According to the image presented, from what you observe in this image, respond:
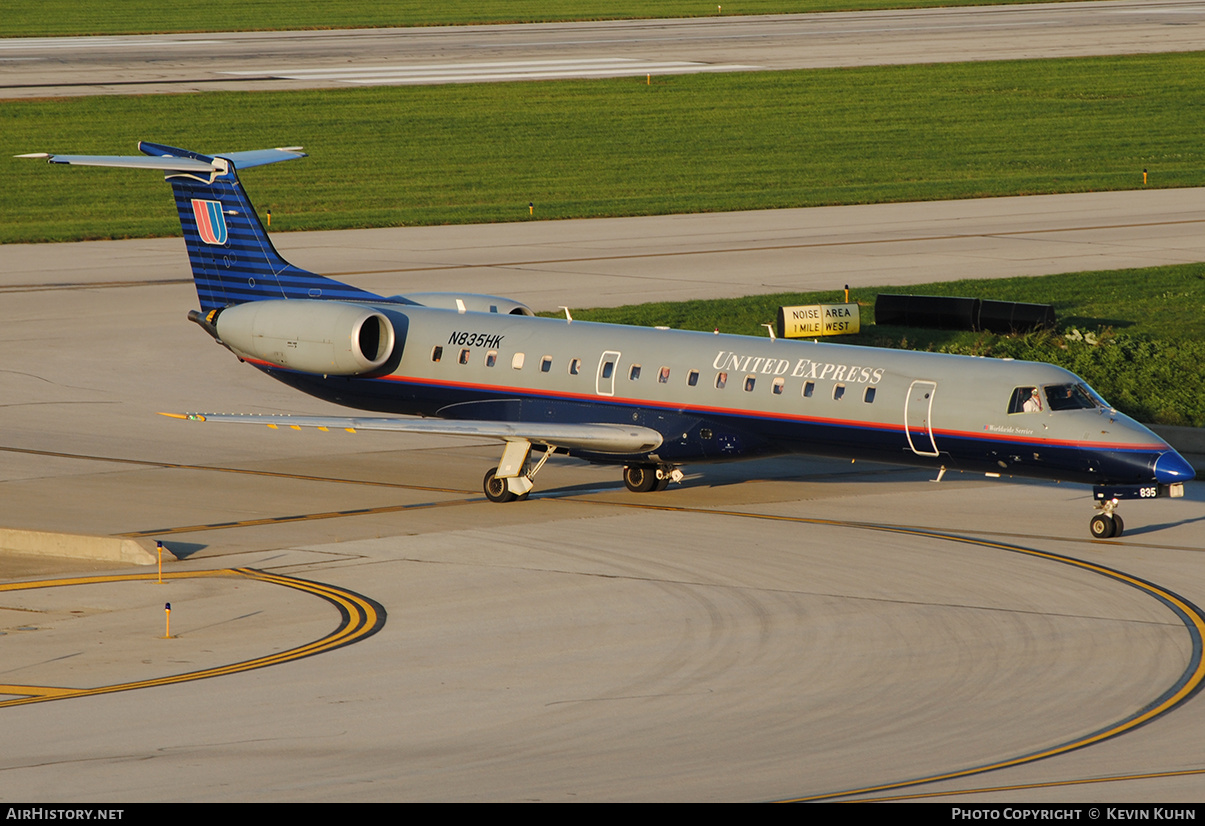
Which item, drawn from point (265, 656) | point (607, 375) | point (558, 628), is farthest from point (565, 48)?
point (265, 656)

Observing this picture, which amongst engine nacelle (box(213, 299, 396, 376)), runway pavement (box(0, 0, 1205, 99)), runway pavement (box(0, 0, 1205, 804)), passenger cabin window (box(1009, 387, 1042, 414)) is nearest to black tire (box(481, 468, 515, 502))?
runway pavement (box(0, 0, 1205, 804))

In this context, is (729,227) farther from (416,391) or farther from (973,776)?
(973,776)

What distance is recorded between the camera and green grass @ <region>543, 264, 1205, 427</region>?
A: 34.0 metres

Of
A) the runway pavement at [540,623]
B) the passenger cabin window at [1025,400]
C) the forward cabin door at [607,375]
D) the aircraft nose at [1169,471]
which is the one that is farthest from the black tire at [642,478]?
the aircraft nose at [1169,471]

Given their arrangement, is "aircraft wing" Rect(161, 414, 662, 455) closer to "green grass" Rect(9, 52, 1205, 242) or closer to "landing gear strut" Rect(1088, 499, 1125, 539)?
"landing gear strut" Rect(1088, 499, 1125, 539)

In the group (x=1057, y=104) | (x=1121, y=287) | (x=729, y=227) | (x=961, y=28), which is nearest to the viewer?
(x=1121, y=287)

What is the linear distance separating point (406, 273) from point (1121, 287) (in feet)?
63.8

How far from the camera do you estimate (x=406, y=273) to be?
48562 millimetres

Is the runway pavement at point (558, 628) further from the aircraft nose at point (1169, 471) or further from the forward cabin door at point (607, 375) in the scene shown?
the forward cabin door at point (607, 375)

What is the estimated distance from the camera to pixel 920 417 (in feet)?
85.1

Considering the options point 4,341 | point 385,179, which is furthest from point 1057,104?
point 4,341

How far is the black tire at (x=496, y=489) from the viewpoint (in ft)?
92.8

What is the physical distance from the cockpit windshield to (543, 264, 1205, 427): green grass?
761cm

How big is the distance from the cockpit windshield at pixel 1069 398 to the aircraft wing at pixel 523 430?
20.2ft
